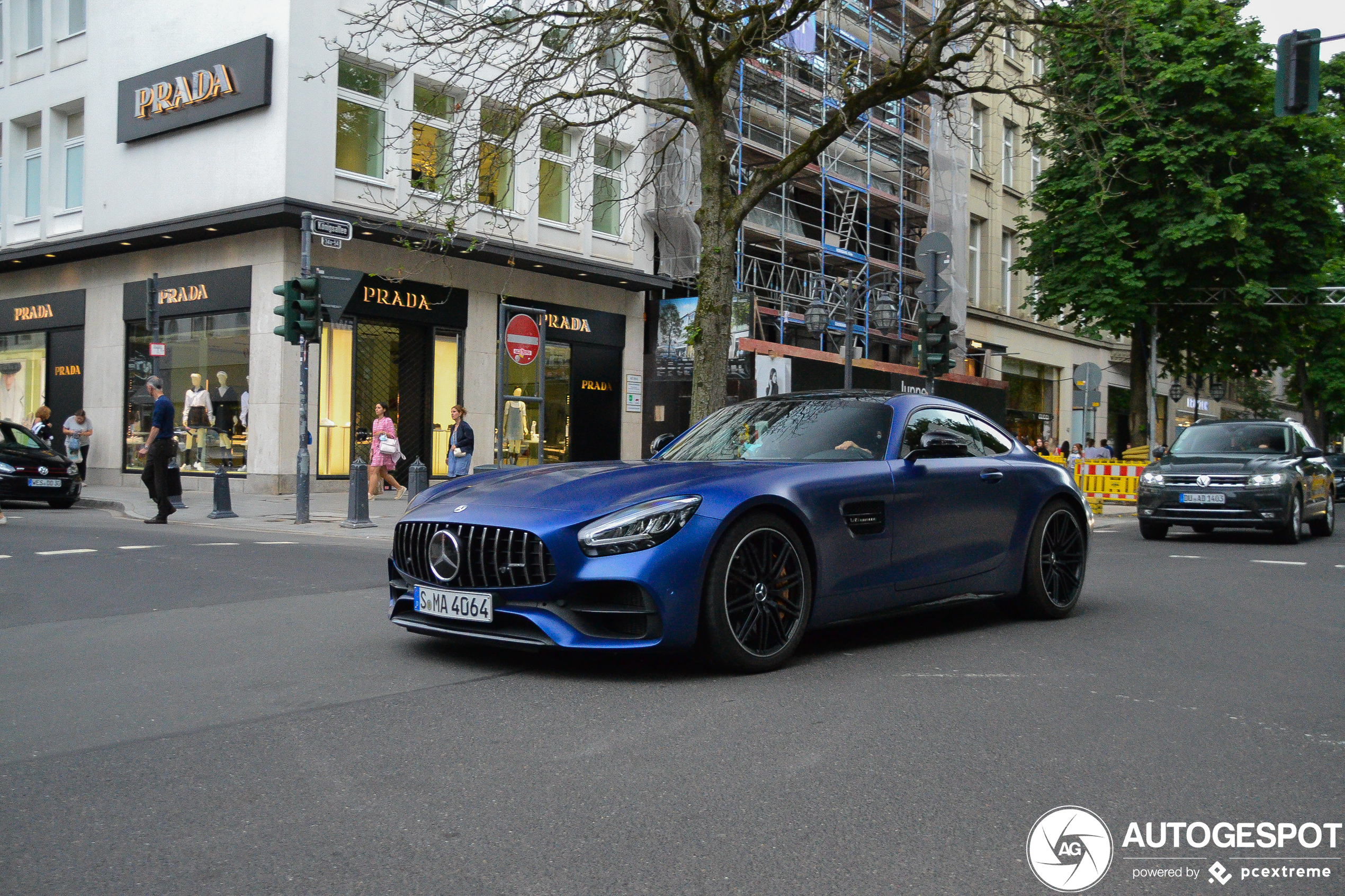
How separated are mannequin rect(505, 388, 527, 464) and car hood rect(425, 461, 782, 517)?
64.1ft

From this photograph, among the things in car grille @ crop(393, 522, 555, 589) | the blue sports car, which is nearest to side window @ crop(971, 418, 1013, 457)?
the blue sports car

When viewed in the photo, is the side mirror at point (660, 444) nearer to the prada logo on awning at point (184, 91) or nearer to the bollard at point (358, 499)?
the bollard at point (358, 499)

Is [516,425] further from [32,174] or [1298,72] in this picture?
[1298,72]

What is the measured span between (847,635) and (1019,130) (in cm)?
3972

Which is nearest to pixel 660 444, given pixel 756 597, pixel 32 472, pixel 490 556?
pixel 756 597

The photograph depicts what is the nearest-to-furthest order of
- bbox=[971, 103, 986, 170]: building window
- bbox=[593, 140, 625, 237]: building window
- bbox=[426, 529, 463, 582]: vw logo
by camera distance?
bbox=[426, 529, 463, 582]: vw logo < bbox=[593, 140, 625, 237]: building window < bbox=[971, 103, 986, 170]: building window

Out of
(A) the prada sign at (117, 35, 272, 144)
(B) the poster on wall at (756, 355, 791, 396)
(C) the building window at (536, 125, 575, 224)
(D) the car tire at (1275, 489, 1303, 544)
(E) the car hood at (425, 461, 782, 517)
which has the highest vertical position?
(A) the prada sign at (117, 35, 272, 144)

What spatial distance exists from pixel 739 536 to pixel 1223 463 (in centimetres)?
1209

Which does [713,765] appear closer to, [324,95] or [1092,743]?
[1092,743]

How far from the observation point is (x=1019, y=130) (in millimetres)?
42938

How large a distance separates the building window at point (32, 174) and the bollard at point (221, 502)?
14133 millimetres

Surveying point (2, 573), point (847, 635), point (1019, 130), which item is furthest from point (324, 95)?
point (1019, 130)

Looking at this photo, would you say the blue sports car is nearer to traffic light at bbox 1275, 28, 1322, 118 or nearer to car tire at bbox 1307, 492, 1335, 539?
traffic light at bbox 1275, 28, 1322, 118

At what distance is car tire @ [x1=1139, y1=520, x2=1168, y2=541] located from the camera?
1587 cm
